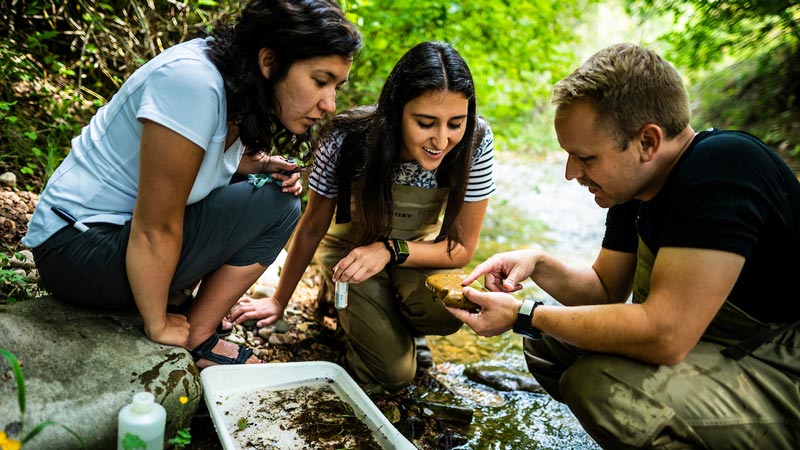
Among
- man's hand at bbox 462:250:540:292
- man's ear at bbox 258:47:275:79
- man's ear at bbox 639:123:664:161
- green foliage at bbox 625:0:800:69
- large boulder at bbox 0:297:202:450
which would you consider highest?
green foliage at bbox 625:0:800:69

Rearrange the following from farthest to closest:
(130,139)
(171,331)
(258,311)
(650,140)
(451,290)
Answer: (258,311) < (451,290) < (171,331) < (130,139) < (650,140)

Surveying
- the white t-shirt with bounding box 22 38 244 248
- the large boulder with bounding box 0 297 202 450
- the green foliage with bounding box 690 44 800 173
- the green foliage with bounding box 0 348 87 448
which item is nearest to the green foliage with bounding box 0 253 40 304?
the large boulder with bounding box 0 297 202 450

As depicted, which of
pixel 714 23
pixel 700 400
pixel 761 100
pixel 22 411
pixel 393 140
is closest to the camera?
pixel 22 411

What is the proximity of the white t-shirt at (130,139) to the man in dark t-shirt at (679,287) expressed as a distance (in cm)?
116

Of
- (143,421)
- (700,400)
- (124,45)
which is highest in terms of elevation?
(124,45)

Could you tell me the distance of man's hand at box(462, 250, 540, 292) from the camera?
2254 mm

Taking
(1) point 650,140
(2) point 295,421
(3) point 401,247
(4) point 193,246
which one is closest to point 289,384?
(2) point 295,421

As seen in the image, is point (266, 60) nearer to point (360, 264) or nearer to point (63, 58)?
point (360, 264)

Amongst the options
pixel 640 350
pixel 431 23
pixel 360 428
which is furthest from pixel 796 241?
pixel 431 23

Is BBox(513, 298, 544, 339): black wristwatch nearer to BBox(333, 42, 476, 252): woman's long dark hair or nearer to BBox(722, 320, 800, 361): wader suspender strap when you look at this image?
BBox(722, 320, 800, 361): wader suspender strap

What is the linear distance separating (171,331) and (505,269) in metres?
1.35

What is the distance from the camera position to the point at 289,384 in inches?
90.7

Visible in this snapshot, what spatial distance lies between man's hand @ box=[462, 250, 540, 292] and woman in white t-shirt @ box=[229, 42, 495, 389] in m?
0.38

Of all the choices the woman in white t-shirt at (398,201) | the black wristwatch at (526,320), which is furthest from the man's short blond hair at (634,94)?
the woman in white t-shirt at (398,201)
